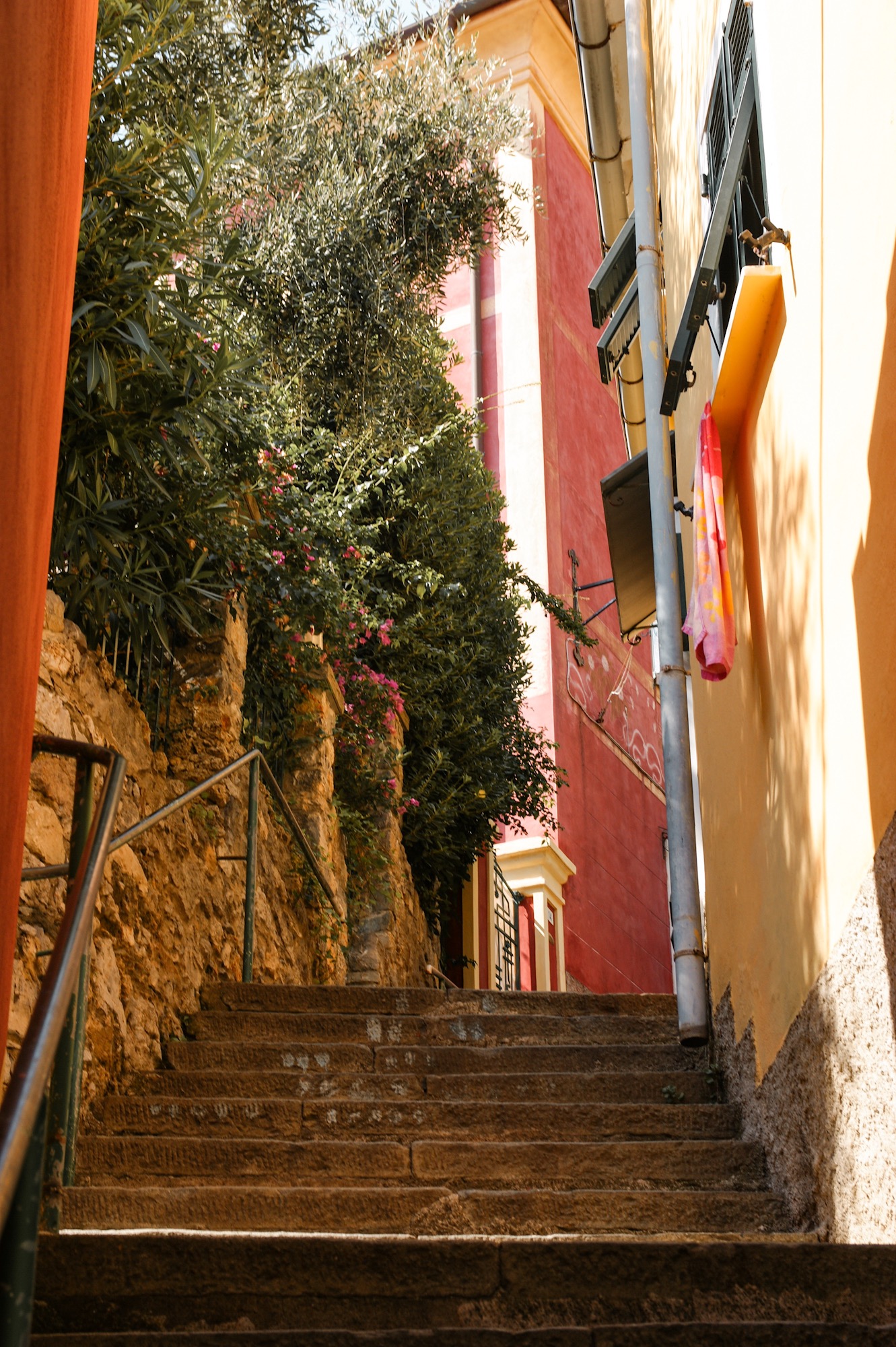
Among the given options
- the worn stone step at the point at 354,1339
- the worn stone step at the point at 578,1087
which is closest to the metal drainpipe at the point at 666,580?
the worn stone step at the point at 578,1087

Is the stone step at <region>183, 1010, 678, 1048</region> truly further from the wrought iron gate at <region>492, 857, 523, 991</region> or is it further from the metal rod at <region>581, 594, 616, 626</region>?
the metal rod at <region>581, 594, 616, 626</region>

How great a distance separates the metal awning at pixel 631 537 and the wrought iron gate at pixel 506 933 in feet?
12.6

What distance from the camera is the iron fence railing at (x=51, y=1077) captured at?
1.71 metres

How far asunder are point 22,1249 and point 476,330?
567 inches

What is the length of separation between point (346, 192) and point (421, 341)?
123 centimetres

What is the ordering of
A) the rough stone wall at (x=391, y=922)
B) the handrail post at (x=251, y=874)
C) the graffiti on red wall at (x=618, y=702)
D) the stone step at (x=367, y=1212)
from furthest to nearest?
the graffiti on red wall at (x=618, y=702) < the rough stone wall at (x=391, y=922) < the handrail post at (x=251, y=874) < the stone step at (x=367, y=1212)

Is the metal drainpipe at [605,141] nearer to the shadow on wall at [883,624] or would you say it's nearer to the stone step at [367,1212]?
the shadow on wall at [883,624]

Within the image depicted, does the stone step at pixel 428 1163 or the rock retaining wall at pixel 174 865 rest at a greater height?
the rock retaining wall at pixel 174 865

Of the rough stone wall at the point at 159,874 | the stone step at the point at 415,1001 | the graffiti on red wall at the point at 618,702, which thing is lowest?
the stone step at the point at 415,1001

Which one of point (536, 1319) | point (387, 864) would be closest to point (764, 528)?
point (536, 1319)

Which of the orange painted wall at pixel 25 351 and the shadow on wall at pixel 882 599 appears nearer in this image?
the orange painted wall at pixel 25 351

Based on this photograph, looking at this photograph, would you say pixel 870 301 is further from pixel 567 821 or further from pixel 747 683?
pixel 567 821

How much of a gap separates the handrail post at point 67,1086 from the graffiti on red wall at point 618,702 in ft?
36.6

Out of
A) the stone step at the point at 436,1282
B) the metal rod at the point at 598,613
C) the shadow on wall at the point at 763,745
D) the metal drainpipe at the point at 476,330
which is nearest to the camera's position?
the stone step at the point at 436,1282
